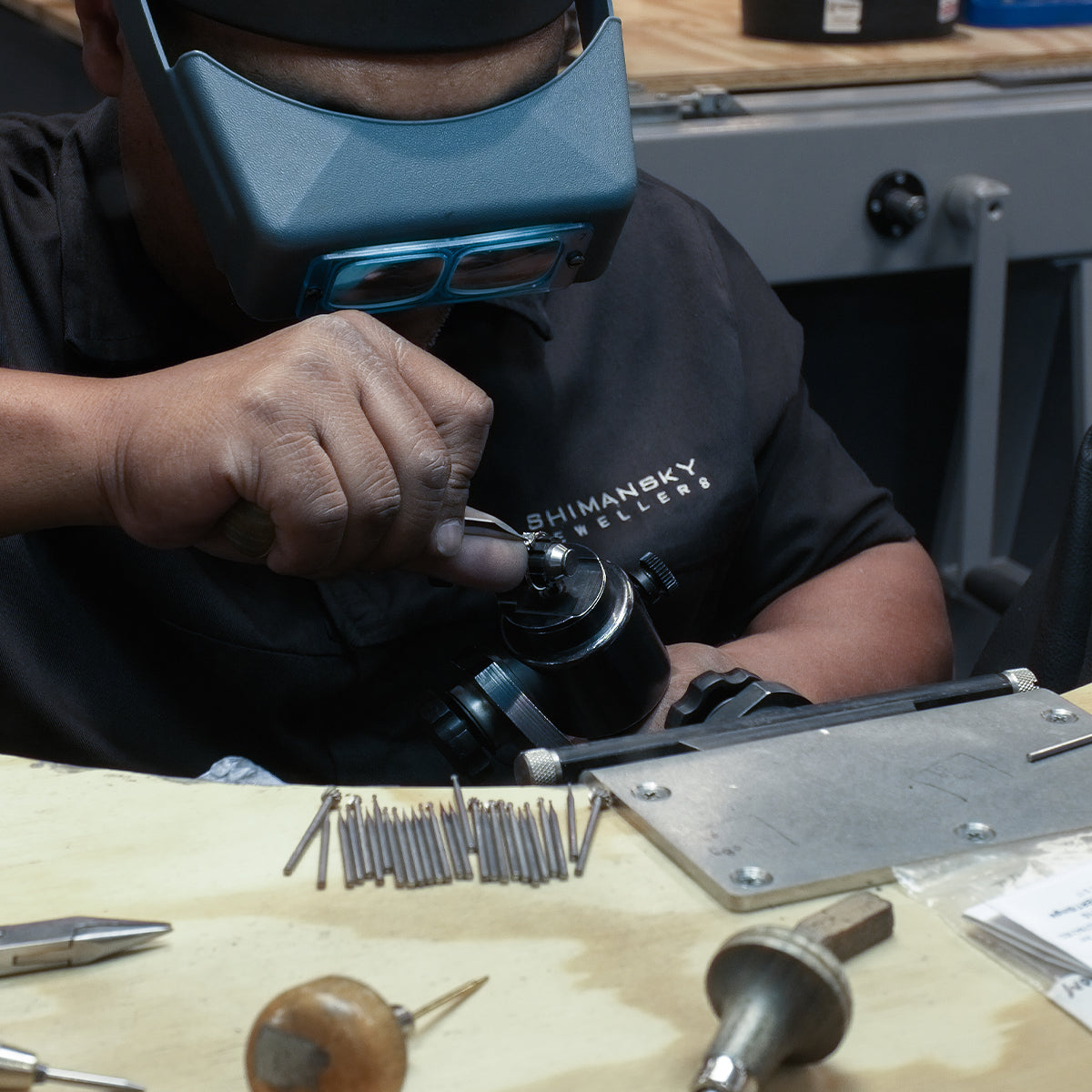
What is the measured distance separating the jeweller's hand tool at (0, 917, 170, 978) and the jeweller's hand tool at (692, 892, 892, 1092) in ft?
0.76

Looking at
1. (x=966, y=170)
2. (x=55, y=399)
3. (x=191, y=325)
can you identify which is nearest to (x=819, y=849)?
(x=55, y=399)

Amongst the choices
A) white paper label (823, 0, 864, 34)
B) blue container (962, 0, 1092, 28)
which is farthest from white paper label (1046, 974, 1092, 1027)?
blue container (962, 0, 1092, 28)

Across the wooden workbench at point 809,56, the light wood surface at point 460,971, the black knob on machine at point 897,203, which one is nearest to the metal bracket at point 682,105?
the wooden workbench at point 809,56

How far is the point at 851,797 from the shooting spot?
0.63 m

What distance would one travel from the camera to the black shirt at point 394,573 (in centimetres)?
101

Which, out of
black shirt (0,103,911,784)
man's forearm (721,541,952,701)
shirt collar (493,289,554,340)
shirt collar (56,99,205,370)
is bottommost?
man's forearm (721,541,952,701)

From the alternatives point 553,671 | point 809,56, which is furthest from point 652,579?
point 809,56

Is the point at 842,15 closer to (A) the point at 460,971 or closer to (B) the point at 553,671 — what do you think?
(B) the point at 553,671

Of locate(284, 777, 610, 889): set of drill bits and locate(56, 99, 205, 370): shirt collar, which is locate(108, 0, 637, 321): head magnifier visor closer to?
locate(56, 99, 205, 370): shirt collar

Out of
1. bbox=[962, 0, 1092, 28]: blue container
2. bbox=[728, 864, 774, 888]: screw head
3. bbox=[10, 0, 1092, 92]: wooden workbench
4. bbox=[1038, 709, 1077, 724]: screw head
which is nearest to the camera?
bbox=[728, 864, 774, 888]: screw head

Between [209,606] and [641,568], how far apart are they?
34 cm

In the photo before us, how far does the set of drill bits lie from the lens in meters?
0.59

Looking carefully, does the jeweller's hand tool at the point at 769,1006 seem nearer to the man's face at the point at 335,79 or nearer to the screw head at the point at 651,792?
the screw head at the point at 651,792

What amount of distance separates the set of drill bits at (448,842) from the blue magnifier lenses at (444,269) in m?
0.33
